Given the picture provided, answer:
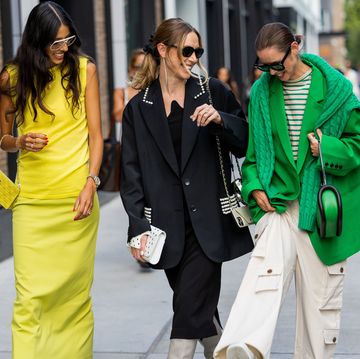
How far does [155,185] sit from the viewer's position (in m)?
5.08

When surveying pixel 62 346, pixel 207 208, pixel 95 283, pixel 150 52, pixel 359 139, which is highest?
pixel 150 52

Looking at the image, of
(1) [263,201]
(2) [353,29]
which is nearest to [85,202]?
(1) [263,201]

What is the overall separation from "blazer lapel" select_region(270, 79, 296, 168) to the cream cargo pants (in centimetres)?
27

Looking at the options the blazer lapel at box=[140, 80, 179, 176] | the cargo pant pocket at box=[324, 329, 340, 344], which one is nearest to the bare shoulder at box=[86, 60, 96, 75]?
the blazer lapel at box=[140, 80, 179, 176]

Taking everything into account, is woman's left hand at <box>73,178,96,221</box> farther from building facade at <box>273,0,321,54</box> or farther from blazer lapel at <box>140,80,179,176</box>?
building facade at <box>273,0,321,54</box>

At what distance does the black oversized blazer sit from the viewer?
504 centimetres

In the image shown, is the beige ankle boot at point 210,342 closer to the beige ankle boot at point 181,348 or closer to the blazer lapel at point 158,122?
the beige ankle boot at point 181,348

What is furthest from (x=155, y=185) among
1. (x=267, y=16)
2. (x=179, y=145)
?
(x=267, y=16)

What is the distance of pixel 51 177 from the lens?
5.18 meters

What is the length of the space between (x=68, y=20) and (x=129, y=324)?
2.41m

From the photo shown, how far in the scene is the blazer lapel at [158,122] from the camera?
5039 millimetres

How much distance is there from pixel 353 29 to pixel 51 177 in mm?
90788

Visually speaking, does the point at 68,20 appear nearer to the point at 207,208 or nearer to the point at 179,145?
the point at 179,145

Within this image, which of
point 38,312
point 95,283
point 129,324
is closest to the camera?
point 38,312
